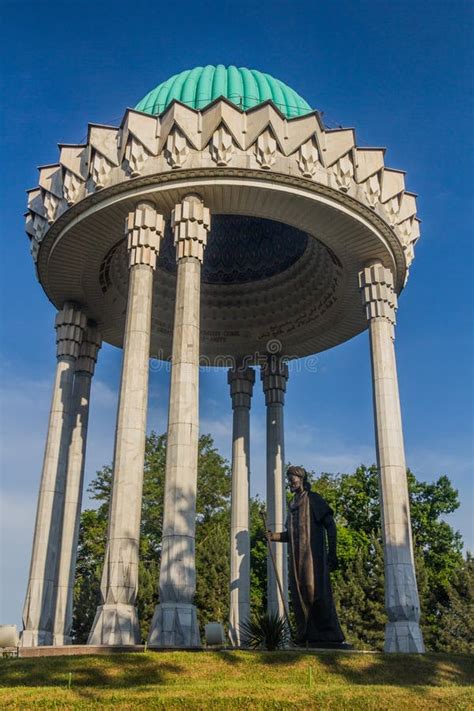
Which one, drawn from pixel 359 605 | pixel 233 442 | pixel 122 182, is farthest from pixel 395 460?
pixel 359 605

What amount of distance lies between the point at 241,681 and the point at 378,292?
17786 mm

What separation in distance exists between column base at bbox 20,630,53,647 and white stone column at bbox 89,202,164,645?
6499 millimetres

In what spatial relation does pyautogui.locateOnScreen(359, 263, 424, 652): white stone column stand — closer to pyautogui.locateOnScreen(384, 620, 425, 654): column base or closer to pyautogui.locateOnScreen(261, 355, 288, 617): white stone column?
pyautogui.locateOnScreen(384, 620, 425, 654): column base

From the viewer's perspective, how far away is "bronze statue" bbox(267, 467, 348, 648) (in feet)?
65.2

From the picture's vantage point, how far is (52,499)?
2764 centimetres

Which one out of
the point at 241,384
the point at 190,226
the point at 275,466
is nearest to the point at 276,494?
the point at 275,466

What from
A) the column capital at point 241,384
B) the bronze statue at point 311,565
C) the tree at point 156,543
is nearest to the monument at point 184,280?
the column capital at point 241,384

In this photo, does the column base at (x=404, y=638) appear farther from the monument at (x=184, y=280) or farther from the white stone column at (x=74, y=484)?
the white stone column at (x=74, y=484)

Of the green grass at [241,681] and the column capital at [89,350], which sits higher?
the column capital at [89,350]

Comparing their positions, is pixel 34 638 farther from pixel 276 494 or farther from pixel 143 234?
pixel 143 234

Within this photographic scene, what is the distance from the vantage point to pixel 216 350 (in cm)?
3803

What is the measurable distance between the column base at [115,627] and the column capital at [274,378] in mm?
17300

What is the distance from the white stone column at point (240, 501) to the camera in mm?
31734

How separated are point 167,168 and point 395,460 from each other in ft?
45.7
